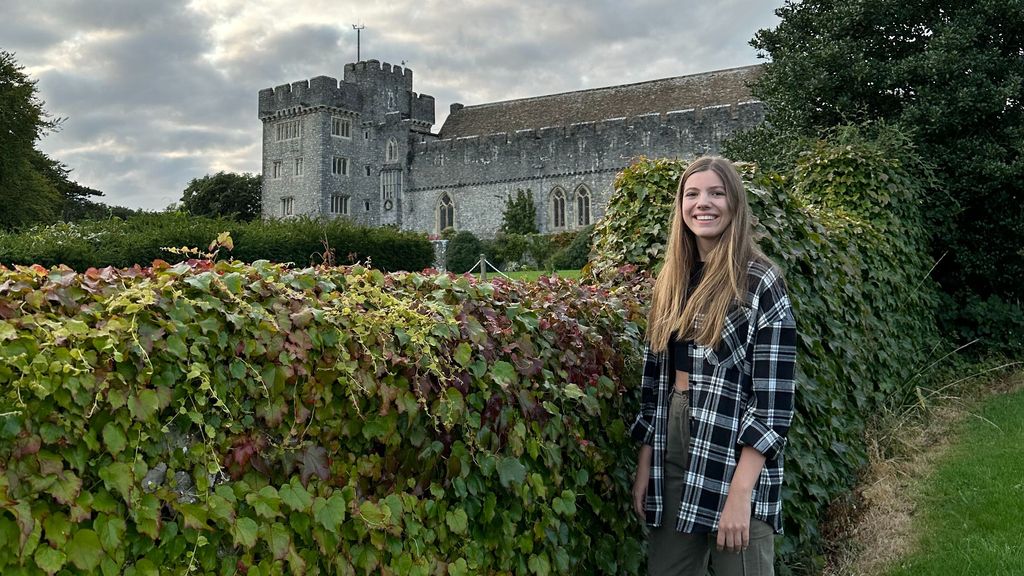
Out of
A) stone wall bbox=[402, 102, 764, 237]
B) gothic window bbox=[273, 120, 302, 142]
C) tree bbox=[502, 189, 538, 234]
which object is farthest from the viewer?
gothic window bbox=[273, 120, 302, 142]

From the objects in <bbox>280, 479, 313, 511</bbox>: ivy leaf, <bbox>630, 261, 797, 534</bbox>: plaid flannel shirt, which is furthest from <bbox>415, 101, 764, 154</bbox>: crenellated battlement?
<bbox>280, 479, 313, 511</bbox>: ivy leaf

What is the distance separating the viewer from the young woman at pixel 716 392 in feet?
8.29

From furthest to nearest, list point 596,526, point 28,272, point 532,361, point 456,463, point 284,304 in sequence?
1. point 596,526
2. point 532,361
3. point 456,463
4. point 284,304
5. point 28,272

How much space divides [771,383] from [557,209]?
135 ft

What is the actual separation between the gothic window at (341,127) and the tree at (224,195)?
11023mm

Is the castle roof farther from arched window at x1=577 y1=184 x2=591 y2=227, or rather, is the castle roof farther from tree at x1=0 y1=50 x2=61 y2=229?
tree at x1=0 y1=50 x2=61 y2=229

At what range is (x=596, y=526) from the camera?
316 centimetres

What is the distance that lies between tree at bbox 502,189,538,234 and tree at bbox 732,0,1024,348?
32378mm

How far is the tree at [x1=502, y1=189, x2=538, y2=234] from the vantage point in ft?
143

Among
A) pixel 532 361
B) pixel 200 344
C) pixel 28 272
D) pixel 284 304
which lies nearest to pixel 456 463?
pixel 532 361

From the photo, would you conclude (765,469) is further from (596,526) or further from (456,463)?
(456,463)

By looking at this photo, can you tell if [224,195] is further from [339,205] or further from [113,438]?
[113,438]

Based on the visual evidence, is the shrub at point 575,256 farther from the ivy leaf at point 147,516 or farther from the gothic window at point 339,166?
the ivy leaf at point 147,516

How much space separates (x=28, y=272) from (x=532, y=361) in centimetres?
151
